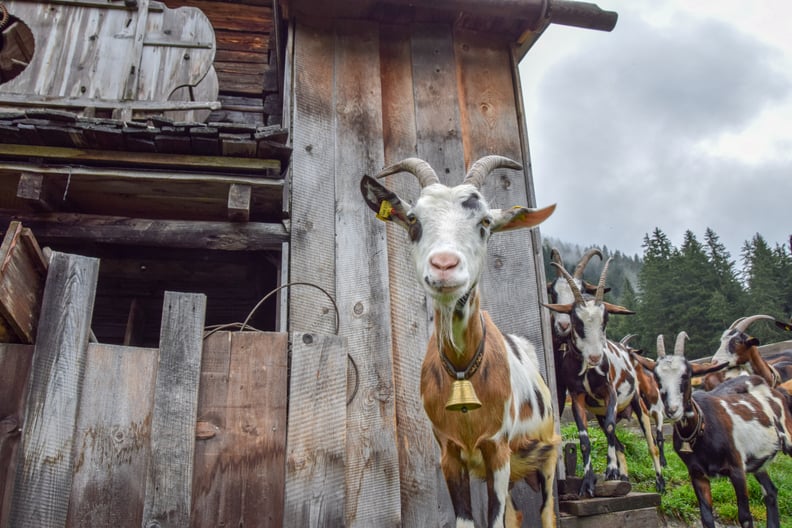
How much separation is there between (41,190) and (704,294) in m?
42.0

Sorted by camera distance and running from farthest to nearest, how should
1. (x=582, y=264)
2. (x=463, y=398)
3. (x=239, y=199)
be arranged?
(x=582, y=264) < (x=239, y=199) < (x=463, y=398)

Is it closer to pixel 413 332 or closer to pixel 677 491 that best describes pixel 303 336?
pixel 413 332

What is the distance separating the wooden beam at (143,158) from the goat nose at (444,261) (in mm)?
2420

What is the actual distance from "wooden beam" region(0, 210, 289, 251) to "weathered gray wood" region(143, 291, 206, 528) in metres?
1.45

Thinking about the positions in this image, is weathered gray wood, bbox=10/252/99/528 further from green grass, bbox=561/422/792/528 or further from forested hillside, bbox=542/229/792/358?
forested hillside, bbox=542/229/792/358

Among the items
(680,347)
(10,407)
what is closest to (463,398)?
(10,407)

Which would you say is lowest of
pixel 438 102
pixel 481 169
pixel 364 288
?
pixel 364 288

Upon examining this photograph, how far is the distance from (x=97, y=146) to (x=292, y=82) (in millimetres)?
1750

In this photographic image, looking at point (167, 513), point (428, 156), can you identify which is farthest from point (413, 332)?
point (167, 513)

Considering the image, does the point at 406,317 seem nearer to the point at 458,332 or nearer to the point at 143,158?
the point at 458,332

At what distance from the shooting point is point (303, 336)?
3600mm

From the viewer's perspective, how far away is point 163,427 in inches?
122

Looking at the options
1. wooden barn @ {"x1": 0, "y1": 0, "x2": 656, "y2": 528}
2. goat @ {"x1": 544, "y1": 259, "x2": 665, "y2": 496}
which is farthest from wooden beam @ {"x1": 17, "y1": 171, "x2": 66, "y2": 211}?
goat @ {"x1": 544, "y1": 259, "x2": 665, "y2": 496}

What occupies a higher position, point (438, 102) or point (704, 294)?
point (704, 294)
